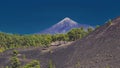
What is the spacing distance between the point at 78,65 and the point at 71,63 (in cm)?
515

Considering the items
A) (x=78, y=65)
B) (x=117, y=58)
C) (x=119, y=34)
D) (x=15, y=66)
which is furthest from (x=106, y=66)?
(x=15, y=66)

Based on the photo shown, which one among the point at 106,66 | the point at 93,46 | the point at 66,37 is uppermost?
the point at 66,37

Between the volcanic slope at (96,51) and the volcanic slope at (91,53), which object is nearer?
the volcanic slope at (96,51)

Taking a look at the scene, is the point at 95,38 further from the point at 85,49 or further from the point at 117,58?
the point at 117,58

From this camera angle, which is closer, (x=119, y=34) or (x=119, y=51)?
(x=119, y=51)

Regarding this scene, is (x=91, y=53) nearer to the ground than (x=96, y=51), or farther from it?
nearer to the ground

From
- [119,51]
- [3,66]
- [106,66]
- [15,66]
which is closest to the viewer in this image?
[106,66]

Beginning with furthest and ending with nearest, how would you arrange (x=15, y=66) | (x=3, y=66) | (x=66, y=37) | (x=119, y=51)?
(x=66, y=37), (x=3, y=66), (x=15, y=66), (x=119, y=51)

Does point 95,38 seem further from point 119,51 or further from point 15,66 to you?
point 15,66

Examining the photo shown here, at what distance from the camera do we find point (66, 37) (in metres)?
186

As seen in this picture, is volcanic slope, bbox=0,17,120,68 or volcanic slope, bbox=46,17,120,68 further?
volcanic slope, bbox=0,17,120,68

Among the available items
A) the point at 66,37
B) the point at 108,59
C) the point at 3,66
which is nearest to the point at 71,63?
the point at 108,59

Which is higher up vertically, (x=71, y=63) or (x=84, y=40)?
(x=84, y=40)

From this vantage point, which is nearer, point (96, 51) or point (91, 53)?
point (96, 51)
